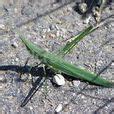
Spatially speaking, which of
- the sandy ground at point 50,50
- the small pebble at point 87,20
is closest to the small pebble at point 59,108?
the sandy ground at point 50,50

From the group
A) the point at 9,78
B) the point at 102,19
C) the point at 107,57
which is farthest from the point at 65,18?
the point at 9,78

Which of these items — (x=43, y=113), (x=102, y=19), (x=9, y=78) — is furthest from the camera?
(x=102, y=19)

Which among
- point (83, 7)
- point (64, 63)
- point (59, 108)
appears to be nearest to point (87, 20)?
point (83, 7)

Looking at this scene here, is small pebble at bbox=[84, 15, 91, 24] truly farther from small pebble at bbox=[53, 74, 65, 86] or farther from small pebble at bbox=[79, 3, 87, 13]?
small pebble at bbox=[53, 74, 65, 86]

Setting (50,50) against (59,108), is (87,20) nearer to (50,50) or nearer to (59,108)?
(50,50)

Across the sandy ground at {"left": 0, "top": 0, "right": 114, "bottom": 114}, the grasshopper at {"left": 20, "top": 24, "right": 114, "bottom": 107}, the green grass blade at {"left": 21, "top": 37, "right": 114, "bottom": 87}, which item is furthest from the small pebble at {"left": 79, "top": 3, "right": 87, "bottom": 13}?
the green grass blade at {"left": 21, "top": 37, "right": 114, "bottom": 87}

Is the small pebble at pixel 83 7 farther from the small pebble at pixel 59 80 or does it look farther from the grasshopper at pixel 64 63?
the small pebble at pixel 59 80

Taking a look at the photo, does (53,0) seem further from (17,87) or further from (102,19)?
(17,87)
